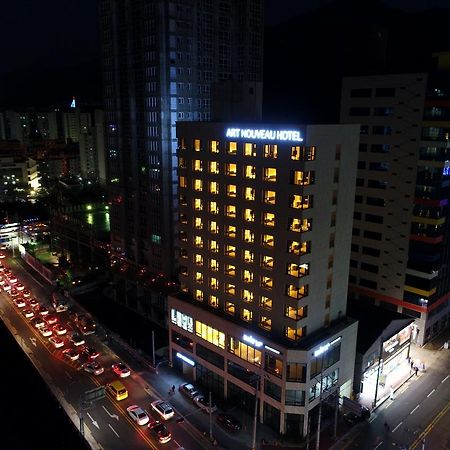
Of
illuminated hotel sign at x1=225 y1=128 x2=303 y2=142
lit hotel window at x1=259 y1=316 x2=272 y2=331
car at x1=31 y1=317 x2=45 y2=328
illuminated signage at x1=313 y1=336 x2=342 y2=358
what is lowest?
car at x1=31 y1=317 x2=45 y2=328

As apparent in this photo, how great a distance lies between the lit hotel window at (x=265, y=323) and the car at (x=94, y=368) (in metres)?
29.6

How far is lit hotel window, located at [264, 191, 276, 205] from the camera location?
57706 mm

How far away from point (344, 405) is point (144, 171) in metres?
63.4

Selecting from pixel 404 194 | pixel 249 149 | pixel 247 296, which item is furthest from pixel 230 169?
pixel 404 194

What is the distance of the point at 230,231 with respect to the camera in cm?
6381

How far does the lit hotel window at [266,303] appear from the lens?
60281mm

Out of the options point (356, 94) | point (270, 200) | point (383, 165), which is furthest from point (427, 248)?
point (270, 200)

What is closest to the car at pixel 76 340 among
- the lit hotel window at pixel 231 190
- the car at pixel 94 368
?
the car at pixel 94 368

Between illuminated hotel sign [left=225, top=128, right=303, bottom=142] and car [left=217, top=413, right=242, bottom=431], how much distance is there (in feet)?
125

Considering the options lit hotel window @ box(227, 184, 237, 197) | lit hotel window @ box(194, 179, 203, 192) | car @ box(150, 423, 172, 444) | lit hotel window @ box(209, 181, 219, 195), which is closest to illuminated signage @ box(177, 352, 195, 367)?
car @ box(150, 423, 172, 444)

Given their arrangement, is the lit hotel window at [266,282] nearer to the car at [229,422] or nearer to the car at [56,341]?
the car at [229,422]

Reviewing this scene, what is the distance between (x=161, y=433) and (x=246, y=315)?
19.1m

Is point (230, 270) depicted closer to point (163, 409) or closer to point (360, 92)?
point (163, 409)

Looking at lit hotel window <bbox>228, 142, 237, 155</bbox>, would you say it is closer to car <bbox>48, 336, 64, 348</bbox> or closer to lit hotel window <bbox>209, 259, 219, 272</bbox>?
lit hotel window <bbox>209, 259, 219, 272</bbox>
